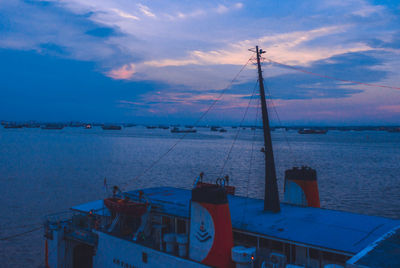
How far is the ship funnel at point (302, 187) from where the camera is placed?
1433cm

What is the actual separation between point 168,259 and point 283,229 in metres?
4.24

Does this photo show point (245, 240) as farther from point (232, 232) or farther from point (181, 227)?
point (181, 227)

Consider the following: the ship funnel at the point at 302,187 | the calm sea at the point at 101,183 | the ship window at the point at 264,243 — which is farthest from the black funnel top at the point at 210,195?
the calm sea at the point at 101,183

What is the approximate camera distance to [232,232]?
425 inches

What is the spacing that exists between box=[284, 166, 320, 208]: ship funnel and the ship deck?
1.09 m

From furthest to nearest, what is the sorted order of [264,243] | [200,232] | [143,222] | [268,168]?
1. [268,168]
2. [143,222]
3. [264,243]
4. [200,232]

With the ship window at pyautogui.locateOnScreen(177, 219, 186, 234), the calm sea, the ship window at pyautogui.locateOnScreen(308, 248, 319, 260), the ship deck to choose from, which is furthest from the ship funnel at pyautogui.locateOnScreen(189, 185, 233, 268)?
the calm sea

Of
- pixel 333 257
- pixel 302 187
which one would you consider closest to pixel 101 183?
pixel 302 187

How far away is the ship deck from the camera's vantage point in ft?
29.6

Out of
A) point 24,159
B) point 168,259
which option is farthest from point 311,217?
point 24,159

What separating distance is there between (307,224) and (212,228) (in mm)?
3259

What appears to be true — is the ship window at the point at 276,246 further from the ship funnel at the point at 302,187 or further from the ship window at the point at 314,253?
the ship funnel at the point at 302,187

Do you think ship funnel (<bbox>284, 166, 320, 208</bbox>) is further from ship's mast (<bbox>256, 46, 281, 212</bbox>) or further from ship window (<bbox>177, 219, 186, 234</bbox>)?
ship window (<bbox>177, 219, 186, 234</bbox>)

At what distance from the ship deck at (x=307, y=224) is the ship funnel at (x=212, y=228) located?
104cm
